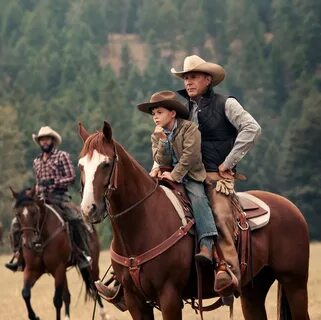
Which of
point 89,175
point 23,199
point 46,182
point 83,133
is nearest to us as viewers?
point 89,175

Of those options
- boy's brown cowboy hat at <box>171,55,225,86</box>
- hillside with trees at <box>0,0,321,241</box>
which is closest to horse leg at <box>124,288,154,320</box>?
boy's brown cowboy hat at <box>171,55,225,86</box>

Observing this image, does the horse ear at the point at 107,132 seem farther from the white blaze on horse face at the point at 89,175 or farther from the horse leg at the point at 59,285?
the horse leg at the point at 59,285

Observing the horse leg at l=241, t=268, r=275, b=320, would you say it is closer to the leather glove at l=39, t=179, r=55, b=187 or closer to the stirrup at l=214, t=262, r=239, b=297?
the stirrup at l=214, t=262, r=239, b=297

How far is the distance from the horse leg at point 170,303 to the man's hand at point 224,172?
54.3 inches

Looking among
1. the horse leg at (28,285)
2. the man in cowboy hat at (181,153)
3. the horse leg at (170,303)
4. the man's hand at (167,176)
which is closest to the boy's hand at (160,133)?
the man in cowboy hat at (181,153)

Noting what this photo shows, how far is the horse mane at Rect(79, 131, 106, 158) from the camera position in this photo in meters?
9.20

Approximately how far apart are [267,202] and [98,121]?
9138 centimetres

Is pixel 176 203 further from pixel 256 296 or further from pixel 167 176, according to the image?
pixel 256 296

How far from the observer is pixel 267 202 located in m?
11.0

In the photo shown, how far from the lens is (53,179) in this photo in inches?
685

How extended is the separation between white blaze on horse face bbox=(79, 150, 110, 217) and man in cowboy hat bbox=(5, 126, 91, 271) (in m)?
8.08

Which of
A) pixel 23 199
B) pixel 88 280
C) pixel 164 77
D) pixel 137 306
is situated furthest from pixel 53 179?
pixel 164 77

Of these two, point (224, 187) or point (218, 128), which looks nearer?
point (224, 187)

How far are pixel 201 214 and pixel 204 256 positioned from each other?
17.8 inches
